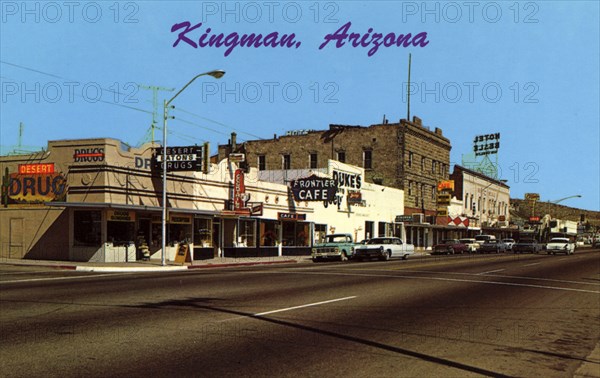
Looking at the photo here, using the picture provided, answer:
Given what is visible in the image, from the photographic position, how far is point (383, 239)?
125ft

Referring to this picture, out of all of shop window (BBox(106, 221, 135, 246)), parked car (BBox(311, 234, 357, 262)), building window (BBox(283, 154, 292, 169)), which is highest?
building window (BBox(283, 154, 292, 169))

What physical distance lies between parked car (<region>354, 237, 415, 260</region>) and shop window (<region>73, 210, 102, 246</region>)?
15.3 meters

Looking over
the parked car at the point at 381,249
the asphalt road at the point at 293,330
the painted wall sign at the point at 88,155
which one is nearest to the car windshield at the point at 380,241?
the parked car at the point at 381,249

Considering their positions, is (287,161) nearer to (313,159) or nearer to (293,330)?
(313,159)

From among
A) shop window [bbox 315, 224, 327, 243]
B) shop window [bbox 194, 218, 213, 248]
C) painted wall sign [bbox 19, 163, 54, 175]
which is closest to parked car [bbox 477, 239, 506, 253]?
shop window [bbox 315, 224, 327, 243]

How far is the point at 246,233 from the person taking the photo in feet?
135

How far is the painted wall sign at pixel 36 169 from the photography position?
104 feet

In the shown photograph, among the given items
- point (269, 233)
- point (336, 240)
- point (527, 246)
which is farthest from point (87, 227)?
point (527, 246)

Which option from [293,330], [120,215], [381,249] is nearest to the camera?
[293,330]

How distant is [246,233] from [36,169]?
47.0 feet

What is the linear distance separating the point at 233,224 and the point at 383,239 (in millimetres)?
9932

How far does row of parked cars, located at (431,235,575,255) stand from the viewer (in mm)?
56094

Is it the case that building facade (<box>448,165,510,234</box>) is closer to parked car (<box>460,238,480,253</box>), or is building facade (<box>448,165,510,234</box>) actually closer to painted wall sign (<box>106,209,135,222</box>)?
parked car (<box>460,238,480,253</box>)

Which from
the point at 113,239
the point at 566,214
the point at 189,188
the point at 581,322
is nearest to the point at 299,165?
the point at 189,188
